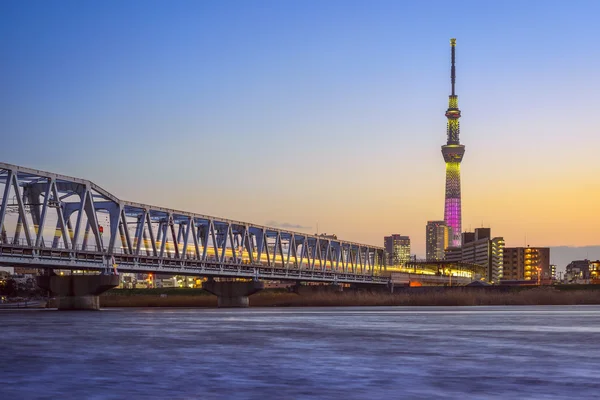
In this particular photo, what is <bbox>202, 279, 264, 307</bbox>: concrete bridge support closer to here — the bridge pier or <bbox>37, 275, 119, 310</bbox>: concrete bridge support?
the bridge pier

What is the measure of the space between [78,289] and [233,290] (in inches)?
1479

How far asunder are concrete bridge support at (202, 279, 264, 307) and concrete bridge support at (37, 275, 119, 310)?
34.5 meters

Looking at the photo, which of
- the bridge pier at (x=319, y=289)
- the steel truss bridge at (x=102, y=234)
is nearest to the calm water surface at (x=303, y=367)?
the steel truss bridge at (x=102, y=234)

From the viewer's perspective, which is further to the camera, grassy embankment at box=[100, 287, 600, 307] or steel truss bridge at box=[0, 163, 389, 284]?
grassy embankment at box=[100, 287, 600, 307]

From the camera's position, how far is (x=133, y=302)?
6255 inches

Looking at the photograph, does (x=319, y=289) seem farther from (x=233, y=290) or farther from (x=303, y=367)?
(x=303, y=367)

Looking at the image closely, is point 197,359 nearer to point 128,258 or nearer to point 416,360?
point 416,360

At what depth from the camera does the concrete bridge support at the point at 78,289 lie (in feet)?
329

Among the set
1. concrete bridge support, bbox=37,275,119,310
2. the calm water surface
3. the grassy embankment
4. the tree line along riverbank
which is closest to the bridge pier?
the tree line along riverbank

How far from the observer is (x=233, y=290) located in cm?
13512

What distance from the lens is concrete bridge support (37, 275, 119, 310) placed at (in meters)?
100

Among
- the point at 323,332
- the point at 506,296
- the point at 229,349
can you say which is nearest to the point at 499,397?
the point at 229,349

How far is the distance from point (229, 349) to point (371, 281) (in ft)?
535

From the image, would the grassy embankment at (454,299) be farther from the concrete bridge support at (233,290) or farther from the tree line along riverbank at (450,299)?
the concrete bridge support at (233,290)
